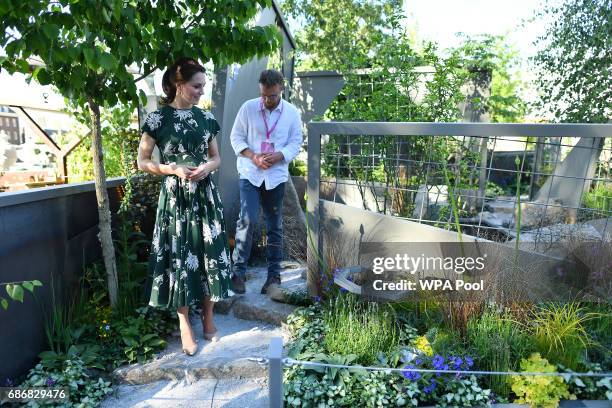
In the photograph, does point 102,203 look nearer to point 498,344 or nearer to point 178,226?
point 178,226

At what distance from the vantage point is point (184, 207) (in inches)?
110

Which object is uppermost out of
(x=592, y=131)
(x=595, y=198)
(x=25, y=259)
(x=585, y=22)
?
(x=585, y=22)

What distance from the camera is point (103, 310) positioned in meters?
3.11

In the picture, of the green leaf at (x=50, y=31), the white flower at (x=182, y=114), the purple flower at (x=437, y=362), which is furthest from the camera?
the white flower at (x=182, y=114)

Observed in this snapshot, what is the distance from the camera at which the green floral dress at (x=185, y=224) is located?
275cm

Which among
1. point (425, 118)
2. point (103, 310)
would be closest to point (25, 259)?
point (103, 310)

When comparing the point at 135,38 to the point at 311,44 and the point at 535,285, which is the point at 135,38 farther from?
the point at 311,44

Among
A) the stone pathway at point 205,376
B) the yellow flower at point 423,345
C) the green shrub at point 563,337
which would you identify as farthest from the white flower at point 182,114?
the green shrub at point 563,337

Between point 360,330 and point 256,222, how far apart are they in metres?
1.24

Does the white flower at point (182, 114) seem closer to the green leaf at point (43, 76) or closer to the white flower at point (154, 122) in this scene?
the white flower at point (154, 122)

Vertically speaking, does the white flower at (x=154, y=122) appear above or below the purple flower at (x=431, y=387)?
above

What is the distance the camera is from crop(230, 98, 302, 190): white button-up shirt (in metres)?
3.32

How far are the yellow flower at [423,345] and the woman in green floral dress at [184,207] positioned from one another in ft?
3.95

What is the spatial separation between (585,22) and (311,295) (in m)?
6.13
